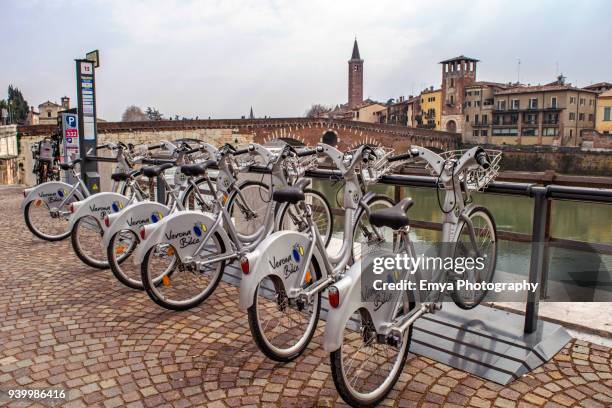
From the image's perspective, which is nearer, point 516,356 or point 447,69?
point 516,356

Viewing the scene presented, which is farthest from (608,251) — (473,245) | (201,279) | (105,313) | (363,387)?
(105,313)

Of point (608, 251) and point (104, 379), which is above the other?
point (608, 251)

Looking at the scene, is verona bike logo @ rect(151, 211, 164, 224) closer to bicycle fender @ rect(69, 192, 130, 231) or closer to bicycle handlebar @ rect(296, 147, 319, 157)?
bicycle fender @ rect(69, 192, 130, 231)

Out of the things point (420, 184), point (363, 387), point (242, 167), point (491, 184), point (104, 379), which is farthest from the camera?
point (242, 167)

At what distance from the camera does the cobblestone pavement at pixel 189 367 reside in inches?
96.0

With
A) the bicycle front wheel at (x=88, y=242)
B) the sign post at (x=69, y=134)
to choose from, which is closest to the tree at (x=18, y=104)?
the sign post at (x=69, y=134)

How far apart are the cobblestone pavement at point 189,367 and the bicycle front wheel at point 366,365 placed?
106mm

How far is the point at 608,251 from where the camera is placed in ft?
11.6

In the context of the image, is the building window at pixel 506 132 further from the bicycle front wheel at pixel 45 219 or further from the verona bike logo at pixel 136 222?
the verona bike logo at pixel 136 222

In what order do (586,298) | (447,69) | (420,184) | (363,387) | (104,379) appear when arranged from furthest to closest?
(447,69) < (586,298) < (420,184) < (104,379) < (363,387)

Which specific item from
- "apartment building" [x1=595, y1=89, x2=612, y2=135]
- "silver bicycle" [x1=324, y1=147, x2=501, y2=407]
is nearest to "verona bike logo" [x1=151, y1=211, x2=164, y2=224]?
"silver bicycle" [x1=324, y1=147, x2=501, y2=407]

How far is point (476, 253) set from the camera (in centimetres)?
330

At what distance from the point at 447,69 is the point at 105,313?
7028 centimetres

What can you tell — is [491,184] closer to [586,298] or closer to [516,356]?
[516,356]
